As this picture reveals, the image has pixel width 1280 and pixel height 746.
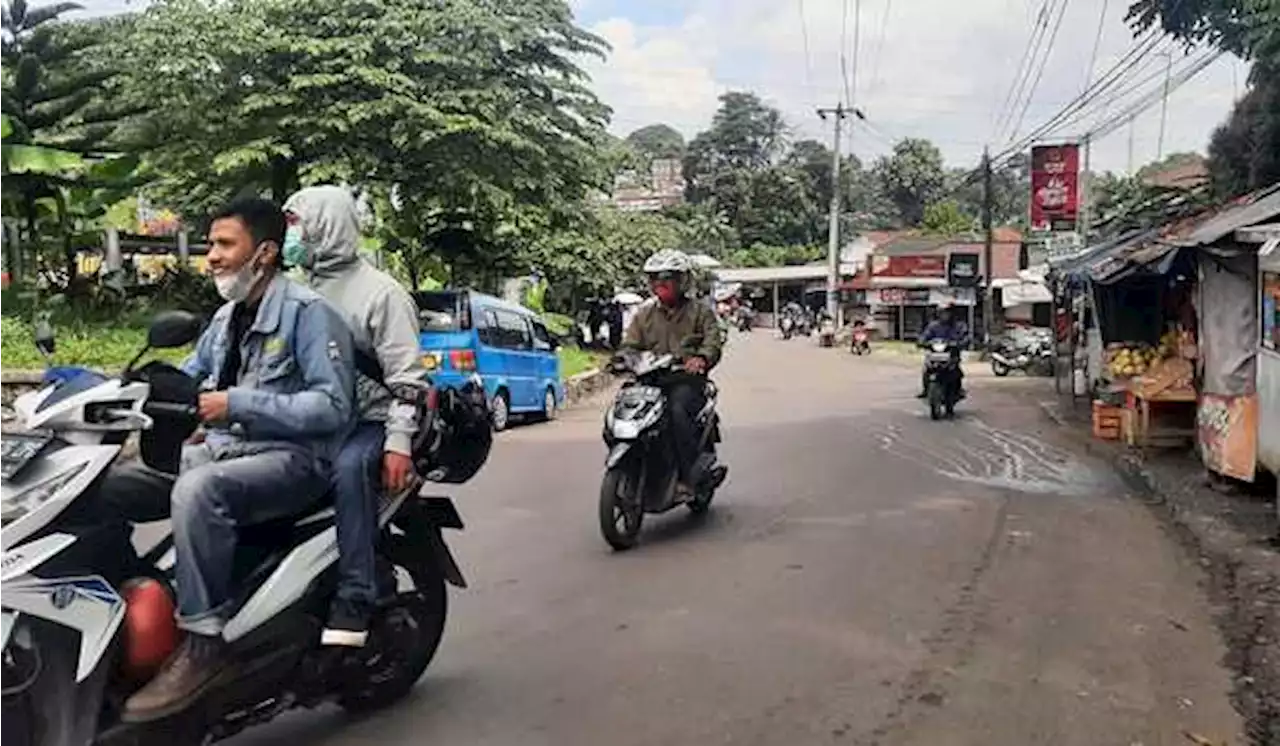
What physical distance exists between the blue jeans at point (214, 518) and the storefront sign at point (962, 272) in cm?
4205

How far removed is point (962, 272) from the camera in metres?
44.6

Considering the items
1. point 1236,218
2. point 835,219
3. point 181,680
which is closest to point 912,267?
point 835,219

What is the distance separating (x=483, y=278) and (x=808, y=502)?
18.9 m

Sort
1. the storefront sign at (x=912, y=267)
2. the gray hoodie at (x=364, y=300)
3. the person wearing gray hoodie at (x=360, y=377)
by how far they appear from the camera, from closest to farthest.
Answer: the person wearing gray hoodie at (x=360, y=377) < the gray hoodie at (x=364, y=300) < the storefront sign at (x=912, y=267)

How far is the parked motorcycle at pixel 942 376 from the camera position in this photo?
733 inches

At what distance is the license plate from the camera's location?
3.41 m

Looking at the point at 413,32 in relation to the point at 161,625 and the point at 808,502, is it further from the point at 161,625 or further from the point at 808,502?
the point at 161,625

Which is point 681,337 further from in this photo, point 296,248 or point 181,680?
point 181,680

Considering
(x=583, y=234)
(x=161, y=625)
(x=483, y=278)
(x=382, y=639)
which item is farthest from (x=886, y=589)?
(x=583, y=234)

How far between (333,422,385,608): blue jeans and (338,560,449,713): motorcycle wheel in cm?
32

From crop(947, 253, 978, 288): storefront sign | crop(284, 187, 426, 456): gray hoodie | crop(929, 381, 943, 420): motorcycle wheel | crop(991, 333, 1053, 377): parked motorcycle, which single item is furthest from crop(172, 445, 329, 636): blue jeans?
crop(947, 253, 978, 288): storefront sign

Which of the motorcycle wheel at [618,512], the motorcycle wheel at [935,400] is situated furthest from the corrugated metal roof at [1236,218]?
the motorcycle wheel at [935,400]

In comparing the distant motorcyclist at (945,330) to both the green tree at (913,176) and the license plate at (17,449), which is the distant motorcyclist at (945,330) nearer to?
the license plate at (17,449)

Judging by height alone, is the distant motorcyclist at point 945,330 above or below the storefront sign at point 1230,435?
above
